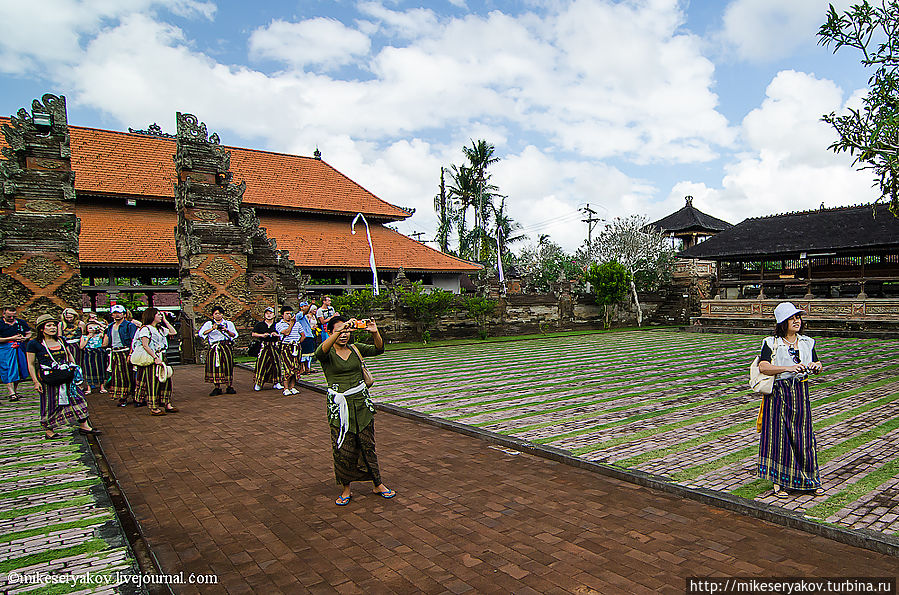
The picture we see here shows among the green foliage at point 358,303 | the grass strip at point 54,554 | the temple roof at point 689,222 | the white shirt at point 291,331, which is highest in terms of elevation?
the temple roof at point 689,222

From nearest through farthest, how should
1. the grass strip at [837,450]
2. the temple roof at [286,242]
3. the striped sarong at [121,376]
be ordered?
the grass strip at [837,450] → the striped sarong at [121,376] → the temple roof at [286,242]

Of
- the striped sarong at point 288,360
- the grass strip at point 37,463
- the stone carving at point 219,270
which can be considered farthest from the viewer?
the stone carving at point 219,270

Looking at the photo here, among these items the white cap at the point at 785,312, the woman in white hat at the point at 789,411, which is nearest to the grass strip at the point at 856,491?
the woman in white hat at the point at 789,411

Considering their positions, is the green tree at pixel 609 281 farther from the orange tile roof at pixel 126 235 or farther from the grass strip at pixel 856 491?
the grass strip at pixel 856 491

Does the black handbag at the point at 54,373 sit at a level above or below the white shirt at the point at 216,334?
below

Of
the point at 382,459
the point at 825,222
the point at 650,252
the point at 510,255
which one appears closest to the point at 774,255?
the point at 825,222

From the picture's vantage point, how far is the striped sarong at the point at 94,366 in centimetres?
1245

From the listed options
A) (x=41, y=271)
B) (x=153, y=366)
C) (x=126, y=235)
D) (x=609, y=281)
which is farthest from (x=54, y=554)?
(x=609, y=281)

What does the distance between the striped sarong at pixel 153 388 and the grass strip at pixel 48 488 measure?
150 inches

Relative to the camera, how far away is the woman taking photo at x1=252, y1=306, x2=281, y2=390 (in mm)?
11984

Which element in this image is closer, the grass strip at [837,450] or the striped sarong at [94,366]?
the grass strip at [837,450]

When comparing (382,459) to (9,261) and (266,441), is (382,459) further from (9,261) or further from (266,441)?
(9,261)

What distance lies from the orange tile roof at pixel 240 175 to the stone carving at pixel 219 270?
547cm

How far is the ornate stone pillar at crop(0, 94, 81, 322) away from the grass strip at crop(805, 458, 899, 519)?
17.4 meters
